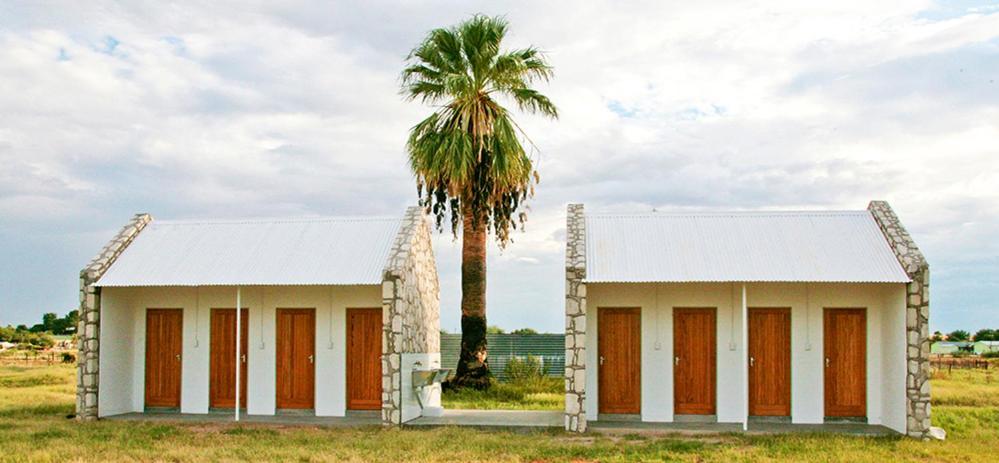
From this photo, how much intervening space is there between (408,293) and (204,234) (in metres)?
5.14

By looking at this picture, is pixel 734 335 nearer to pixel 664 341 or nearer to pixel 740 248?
pixel 664 341

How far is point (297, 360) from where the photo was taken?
18922 millimetres

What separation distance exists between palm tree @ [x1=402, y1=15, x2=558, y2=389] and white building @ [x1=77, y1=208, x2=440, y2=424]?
227cm

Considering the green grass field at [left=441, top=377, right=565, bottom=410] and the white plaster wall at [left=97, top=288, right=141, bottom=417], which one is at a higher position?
the white plaster wall at [left=97, top=288, right=141, bottom=417]

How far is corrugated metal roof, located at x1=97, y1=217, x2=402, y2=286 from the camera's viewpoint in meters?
18.1

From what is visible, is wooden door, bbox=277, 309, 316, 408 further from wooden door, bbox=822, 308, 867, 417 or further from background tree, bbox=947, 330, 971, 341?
background tree, bbox=947, 330, 971, 341

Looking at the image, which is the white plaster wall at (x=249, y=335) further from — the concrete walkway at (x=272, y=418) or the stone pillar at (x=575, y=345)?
the stone pillar at (x=575, y=345)

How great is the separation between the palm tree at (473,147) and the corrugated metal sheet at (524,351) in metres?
3.25

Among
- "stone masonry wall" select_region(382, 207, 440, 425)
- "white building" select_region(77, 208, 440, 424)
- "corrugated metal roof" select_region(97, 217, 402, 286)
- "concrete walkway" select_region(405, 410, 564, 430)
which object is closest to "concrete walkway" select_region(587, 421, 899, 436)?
"concrete walkway" select_region(405, 410, 564, 430)

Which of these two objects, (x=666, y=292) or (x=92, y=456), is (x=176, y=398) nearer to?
(x=92, y=456)

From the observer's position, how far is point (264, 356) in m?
19.0

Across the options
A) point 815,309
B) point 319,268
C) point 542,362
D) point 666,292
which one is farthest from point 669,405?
point 542,362

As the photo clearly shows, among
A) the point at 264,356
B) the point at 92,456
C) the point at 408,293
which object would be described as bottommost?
the point at 92,456

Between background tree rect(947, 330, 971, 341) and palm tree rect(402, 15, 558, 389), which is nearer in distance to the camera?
palm tree rect(402, 15, 558, 389)
